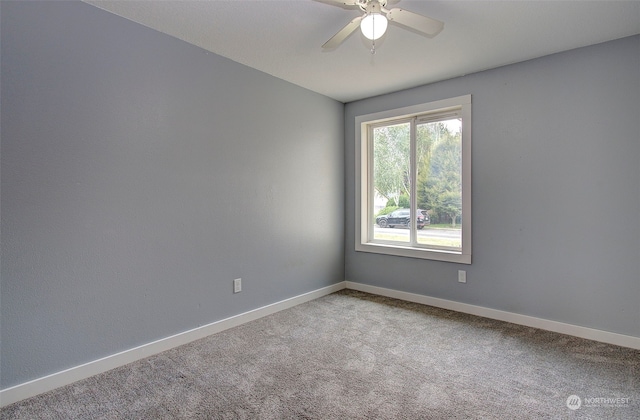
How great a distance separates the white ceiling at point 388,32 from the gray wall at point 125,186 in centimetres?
26

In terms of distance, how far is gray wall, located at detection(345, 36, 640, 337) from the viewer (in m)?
2.53

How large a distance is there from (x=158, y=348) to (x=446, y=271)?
9.08 feet

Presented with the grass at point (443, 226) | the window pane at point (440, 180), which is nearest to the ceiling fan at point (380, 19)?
the window pane at point (440, 180)

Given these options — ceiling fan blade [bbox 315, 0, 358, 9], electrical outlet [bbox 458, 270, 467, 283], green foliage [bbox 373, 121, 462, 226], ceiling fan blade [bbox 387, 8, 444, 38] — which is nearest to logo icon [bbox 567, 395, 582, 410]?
electrical outlet [bbox 458, 270, 467, 283]

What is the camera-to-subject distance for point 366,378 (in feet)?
6.95

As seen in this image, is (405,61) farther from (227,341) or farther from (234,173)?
(227,341)

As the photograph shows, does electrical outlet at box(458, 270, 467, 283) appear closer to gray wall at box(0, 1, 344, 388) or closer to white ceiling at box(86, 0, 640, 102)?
gray wall at box(0, 1, 344, 388)

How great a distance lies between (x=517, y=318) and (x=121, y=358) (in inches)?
129

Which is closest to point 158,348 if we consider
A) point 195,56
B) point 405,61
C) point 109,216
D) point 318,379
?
point 109,216

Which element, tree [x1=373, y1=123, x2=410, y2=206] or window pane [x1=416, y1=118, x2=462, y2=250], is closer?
window pane [x1=416, y1=118, x2=462, y2=250]

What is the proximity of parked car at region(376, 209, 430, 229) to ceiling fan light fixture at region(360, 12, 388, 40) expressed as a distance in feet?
7.63

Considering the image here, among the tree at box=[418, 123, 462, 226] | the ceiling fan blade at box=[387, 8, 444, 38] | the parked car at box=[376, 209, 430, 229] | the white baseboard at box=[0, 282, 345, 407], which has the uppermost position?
the ceiling fan blade at box=[387, 8, 444, 38]

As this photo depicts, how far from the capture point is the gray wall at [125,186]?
1.89 m

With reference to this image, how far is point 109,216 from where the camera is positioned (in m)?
2.22
